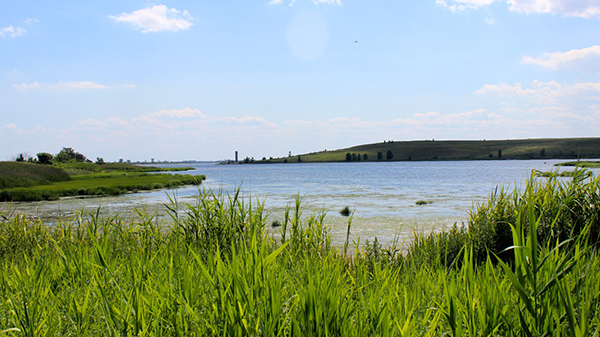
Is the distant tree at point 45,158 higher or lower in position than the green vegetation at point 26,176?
higher

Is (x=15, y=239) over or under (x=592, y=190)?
under

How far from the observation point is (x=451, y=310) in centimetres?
270

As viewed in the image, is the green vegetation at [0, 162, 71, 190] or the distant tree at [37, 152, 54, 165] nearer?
the green vegetation at [0, 162, 71, 190]

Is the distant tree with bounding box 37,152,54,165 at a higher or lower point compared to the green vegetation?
higher

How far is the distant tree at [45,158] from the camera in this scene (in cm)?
7731

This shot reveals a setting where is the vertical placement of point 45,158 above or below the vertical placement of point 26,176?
above

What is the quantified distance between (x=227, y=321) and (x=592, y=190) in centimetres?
951

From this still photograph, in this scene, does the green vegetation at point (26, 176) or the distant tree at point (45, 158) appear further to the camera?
the distant tree at point (45, 158)

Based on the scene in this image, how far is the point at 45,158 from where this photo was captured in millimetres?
78312

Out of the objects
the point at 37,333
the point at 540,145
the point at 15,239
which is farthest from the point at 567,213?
the point at 540,145

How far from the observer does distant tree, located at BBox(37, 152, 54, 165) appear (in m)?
77.3

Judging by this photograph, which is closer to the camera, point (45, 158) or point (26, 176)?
point (26, 176)

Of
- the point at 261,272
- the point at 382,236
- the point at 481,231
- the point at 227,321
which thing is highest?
the point at 261,272

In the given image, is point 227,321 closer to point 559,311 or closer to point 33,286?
point 559,311
